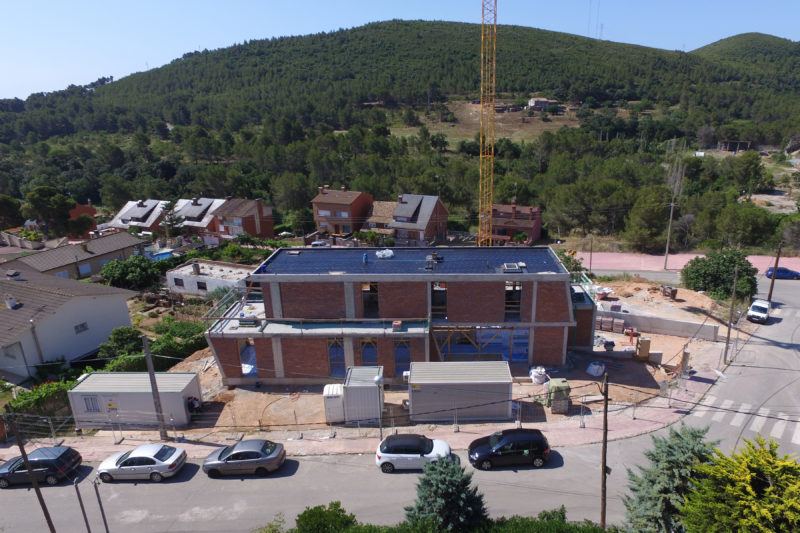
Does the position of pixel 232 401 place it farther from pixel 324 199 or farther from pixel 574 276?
pixel 324 199

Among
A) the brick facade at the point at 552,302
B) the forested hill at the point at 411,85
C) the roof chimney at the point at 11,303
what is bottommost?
the roof chimney at the point at 11,303

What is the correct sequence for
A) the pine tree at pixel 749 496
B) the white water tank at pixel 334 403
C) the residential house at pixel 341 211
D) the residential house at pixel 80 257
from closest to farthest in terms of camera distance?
the pine tree at pixel 749 496, the white water tank at pixel 334 403, the residential house at pixel 80 257, the residential house at pixel 341 211

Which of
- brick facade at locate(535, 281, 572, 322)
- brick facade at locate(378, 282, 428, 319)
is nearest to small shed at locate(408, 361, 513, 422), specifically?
brick facade at locate(378, 282, 428, 319)

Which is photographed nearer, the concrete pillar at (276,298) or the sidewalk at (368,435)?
the sidewalk at (368,435)

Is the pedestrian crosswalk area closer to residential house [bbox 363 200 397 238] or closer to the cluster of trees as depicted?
the cluster of trees

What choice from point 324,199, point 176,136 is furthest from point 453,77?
point 324,199

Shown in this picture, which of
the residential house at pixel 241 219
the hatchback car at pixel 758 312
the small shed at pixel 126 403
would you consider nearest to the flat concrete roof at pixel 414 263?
the small shed at pixel 126 403

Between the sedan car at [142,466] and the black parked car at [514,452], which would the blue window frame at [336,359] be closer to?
the sedan car at [142,466]

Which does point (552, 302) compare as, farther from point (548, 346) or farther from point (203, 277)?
point (203, 277)
